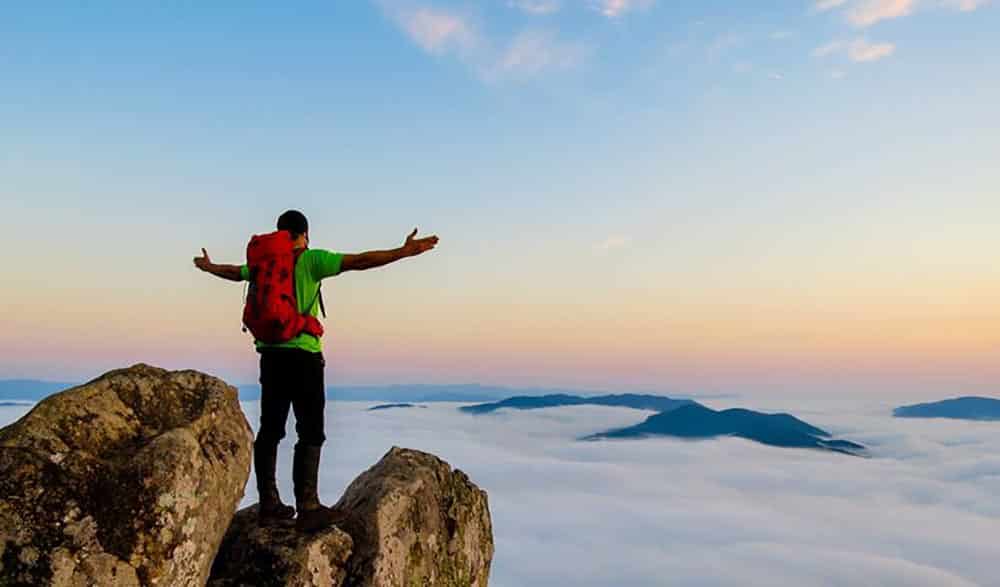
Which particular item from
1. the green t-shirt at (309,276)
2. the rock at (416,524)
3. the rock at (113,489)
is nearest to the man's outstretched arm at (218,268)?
the green t-shirt at (309,276)

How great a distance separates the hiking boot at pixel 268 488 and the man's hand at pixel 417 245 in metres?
3.67

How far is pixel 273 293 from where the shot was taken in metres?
9.38

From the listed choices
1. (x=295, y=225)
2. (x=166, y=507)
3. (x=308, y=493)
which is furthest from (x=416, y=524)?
(x=295, y=225)

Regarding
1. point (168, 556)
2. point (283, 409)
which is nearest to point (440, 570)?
point (283, 409)

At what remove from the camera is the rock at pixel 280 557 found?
9.88 meters

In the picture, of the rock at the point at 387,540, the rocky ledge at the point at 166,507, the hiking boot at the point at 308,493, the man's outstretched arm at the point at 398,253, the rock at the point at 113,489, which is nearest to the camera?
the rock at the point at 113,489

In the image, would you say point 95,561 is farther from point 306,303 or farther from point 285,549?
point 306,303

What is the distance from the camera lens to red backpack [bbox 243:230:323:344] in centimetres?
939

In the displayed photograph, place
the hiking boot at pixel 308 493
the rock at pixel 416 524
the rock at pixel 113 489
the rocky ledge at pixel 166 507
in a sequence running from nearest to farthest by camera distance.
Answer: the rock at pixel 113 489, the rocky ledge at pixel 166 507, the hiking boot at pixel 308 493, the rock at pixel 416 524

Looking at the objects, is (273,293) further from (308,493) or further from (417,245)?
(308,493)

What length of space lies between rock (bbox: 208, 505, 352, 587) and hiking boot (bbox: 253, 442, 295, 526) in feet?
0.49

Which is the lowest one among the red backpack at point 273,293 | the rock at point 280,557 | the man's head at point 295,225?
the rock at point 280,557

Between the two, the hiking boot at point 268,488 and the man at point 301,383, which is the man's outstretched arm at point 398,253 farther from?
the hiking boot at point 268,488

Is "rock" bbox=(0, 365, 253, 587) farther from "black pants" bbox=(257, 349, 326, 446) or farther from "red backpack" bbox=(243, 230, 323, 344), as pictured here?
"red backpack" bbox=(243, 230, 323, 344)
